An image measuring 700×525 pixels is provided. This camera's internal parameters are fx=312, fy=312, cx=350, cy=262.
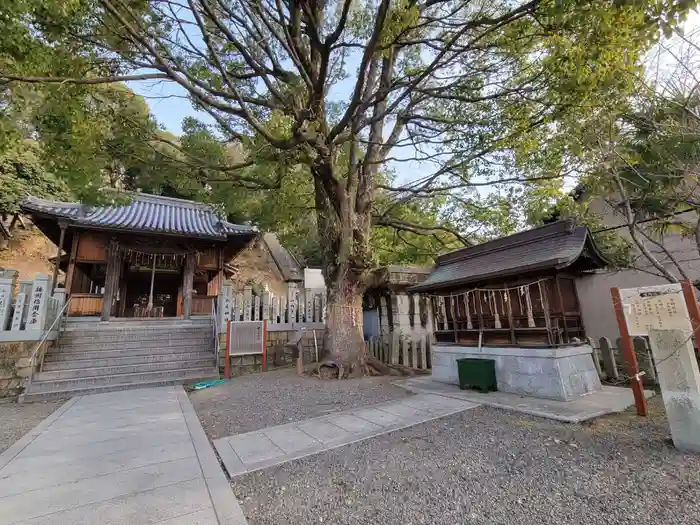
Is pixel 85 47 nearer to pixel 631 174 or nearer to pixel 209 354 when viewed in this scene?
pixel 209 354

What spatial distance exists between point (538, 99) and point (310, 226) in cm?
900

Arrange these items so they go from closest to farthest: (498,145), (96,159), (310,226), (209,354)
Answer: (96,159) < (498,145) < (209,354) < (310,226)

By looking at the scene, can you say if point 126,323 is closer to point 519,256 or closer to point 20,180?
point 519,256

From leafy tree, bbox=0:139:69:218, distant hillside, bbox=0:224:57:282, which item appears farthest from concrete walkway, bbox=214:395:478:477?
distant hillside, bbox=0:224:57:282

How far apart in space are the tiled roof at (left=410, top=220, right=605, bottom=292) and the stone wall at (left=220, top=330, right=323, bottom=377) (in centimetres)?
448

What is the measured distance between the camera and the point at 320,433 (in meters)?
4.45

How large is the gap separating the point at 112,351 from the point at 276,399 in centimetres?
656

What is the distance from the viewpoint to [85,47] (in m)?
5.76

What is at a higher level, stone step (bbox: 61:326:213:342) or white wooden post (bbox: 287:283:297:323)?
white wooden post (bbox: 287:283:297:323)

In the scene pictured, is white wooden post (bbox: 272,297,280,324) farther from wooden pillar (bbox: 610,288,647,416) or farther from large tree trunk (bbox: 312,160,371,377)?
wooden pillar (bbox: 610,288,647,416)

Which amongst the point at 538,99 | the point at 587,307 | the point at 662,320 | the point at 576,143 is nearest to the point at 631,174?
the point at 576,143

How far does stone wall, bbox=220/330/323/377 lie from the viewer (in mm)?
9875

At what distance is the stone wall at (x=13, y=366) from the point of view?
748 cm

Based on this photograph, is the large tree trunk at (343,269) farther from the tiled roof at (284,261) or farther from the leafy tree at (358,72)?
the tiled roof at (284,261)
